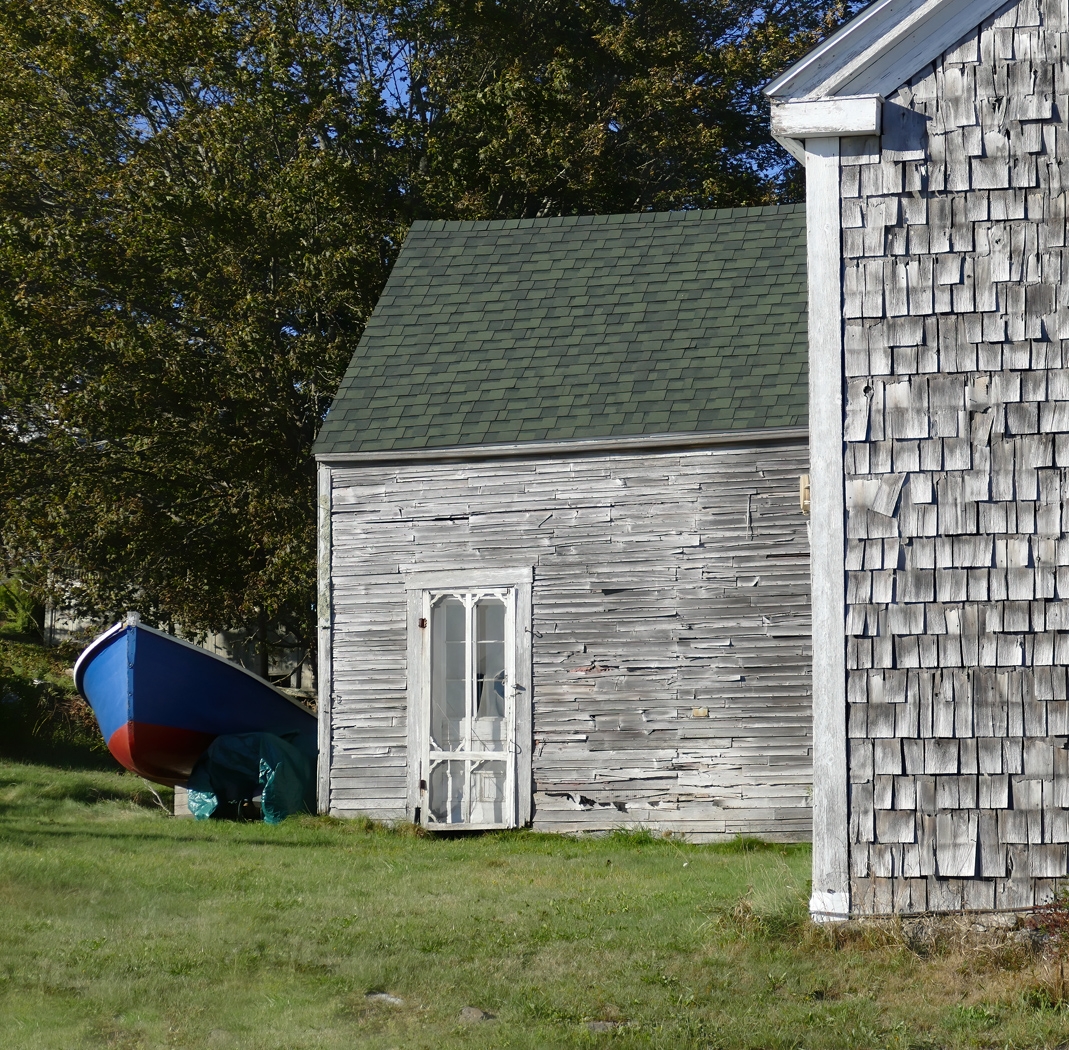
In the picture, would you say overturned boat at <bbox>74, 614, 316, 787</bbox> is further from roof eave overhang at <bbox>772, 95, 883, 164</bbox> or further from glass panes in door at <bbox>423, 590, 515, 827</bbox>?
roof eave overhang at <bbox>772, 95, 883, 164</bbox>

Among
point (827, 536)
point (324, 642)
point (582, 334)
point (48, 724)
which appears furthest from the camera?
point (48, 724)

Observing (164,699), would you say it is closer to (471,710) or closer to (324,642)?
(324,642)

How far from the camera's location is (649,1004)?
20.7 feet

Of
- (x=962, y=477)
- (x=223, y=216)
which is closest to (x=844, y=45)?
(x=962, y=477)

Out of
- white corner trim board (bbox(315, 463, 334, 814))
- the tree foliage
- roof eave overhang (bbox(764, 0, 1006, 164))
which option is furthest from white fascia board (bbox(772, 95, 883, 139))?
the tree foliage

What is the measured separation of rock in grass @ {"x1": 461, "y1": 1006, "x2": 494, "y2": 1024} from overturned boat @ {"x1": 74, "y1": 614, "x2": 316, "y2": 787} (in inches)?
313

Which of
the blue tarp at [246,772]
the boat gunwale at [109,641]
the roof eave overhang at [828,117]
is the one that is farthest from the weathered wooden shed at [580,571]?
the roof eave overhang at [828,117]

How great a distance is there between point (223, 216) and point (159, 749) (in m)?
8.35

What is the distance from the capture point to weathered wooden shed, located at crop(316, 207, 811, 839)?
12273 millimetres

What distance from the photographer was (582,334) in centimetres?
1362

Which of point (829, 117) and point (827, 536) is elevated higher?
point (829, 117)

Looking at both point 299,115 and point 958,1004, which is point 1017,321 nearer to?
point 958,1004

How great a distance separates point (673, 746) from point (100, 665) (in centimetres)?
610

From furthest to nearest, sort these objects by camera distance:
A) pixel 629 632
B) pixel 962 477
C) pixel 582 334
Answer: pixel 582 334
pixel 629 632
pixel 962 477
